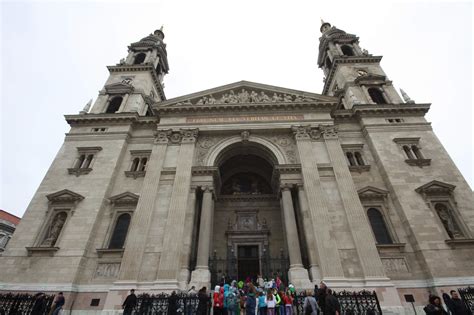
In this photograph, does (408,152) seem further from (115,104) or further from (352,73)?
(115,104)

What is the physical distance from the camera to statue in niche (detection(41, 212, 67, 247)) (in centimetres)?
1714

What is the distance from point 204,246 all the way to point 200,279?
87.8 inches

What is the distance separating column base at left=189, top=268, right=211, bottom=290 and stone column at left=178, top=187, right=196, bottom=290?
44cm

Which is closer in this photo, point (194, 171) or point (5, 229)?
point (194, 171)

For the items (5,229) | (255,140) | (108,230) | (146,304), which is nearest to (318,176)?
(255,140)

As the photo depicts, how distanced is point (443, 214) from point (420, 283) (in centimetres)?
527

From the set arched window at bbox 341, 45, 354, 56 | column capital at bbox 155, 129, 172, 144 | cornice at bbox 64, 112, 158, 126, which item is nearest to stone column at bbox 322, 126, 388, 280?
column capital at bbox 155, 129, 172, 144

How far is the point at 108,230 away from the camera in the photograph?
18.0 meters

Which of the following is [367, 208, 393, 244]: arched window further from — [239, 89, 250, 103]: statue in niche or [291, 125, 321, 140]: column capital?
[239, 89, 250, 103]: statue in niche

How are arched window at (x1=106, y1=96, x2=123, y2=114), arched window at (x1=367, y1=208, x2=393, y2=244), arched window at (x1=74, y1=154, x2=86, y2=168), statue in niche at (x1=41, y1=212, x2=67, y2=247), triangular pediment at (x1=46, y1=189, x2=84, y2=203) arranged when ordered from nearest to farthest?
statue in niche at (x1=41, y1=212, x2=67, y2=247) → arched window at (x1=367, y1=208, x2=393, y2=244) → triangular pediment at (x1=46, y1=189, x2=84, y2=203) → arched window at (x1=74, y1=154, x2=86, y2=168) → arched window at (x1=106, y1=96, x2=123, y2=114)

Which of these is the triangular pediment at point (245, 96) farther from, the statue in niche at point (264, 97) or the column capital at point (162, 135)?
the column capital at point (162, 135)

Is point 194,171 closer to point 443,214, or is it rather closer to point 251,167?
point 251,167

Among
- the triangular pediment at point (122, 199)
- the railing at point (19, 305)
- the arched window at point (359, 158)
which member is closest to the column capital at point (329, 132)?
the arched window at point (359, 158)

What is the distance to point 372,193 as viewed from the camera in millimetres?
18797
